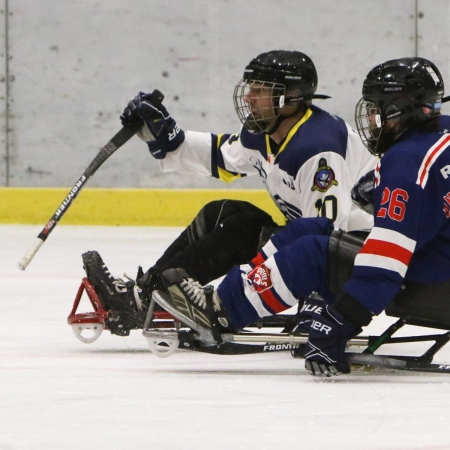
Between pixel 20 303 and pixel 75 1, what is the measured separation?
3441 millimetres

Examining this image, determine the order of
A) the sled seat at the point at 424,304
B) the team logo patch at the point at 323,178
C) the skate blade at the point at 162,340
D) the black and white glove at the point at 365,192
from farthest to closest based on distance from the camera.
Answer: the team logo patch at the point at 323,178, the skate blade at the point at 162,340, the black and white glove at the point at 365,192, the sled seat at the point at 424,304

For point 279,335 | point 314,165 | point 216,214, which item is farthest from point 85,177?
point 279,335

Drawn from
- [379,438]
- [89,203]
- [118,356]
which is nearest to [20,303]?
[118,356]

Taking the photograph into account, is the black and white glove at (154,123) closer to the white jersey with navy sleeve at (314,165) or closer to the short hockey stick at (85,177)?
the short hockey stick at (85,177)

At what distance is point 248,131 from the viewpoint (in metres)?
3.41

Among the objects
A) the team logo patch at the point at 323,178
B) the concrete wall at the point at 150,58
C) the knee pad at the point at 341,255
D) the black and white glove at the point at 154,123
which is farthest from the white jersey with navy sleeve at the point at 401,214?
the concrete wall at the point at 150,58

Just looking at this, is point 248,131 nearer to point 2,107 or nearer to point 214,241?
point 214,241

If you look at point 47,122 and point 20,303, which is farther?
point 47,122

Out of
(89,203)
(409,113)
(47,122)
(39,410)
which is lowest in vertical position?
(89,203)

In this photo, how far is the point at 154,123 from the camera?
3535 millimetres

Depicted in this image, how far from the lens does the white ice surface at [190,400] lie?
199 cm

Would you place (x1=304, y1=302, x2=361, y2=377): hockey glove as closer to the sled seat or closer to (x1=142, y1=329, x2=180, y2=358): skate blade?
the sled seat

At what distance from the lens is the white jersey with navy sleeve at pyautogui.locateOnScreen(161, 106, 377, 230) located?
311 centimetres

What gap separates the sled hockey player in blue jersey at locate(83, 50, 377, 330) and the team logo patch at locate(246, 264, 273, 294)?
0.43 metres
